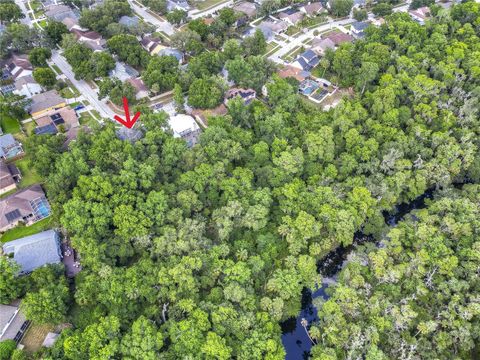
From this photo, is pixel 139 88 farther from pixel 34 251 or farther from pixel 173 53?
pixel 34 251

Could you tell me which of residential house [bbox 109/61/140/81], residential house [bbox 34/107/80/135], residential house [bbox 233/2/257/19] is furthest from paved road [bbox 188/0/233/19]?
residential house [bbox 34/107/80/135]

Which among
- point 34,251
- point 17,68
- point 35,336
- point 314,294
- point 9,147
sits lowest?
point 314,294

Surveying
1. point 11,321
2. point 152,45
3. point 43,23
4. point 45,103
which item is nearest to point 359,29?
point 152,45

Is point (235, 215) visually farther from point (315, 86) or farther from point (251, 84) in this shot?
point (315, 86)

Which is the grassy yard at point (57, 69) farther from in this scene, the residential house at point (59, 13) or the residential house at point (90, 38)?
the residential house at point (59, 13)

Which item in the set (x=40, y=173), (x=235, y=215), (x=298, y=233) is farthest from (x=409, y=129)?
(x=40, y=173)

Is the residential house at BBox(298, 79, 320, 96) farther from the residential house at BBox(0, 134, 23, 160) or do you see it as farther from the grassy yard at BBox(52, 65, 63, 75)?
the residential house at BBox(0, 134, 23, 160)

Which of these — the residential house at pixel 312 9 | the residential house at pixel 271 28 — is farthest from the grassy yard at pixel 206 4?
the residential house at pixel 312 9
